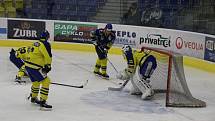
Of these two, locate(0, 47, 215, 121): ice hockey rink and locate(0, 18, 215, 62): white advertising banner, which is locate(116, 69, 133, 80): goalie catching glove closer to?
locate(0, 47, 215, 121): ice hockey rink

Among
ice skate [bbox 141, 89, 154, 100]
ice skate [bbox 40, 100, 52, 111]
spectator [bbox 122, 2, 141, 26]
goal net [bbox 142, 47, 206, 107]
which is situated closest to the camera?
ice skate [bbox 40, 100, 52, 111]

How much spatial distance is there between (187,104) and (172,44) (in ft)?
20.3

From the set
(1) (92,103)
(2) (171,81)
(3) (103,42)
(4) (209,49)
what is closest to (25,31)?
(3) (103,42)

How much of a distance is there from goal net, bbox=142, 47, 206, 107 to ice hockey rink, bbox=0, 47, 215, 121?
21 centimetres

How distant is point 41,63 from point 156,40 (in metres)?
7.65

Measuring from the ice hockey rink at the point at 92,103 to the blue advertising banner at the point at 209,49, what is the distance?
0.75 metres

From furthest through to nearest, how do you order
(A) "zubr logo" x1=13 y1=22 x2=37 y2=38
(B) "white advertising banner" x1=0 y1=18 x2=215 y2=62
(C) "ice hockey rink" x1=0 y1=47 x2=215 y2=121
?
(A) "zubr logo" x1=13 y1=22 x2=37 y2=38 → (B) "white advertising banner" x1=0 y1=18 x2=215 y2=62 → (C) "ice hockey rink" x1=0 y1=47 x2=215 y2=121

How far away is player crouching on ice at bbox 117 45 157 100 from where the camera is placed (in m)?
9.43

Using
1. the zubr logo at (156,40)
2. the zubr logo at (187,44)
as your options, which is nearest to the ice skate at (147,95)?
the zubr logo at (187,44)

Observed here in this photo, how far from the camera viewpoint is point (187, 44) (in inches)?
570

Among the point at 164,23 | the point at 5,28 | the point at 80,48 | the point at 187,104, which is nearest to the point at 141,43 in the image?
the point at 164,23

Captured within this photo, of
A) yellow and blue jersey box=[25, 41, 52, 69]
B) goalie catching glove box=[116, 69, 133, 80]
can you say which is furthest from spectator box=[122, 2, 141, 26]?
yellow and blue jersey box=[25, 41, 52, 69]

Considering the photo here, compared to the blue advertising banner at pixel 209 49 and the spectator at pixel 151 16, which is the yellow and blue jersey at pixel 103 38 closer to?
the blue advertising banner at pixel 209 49

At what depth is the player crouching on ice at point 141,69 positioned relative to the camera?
9430 millimetres
